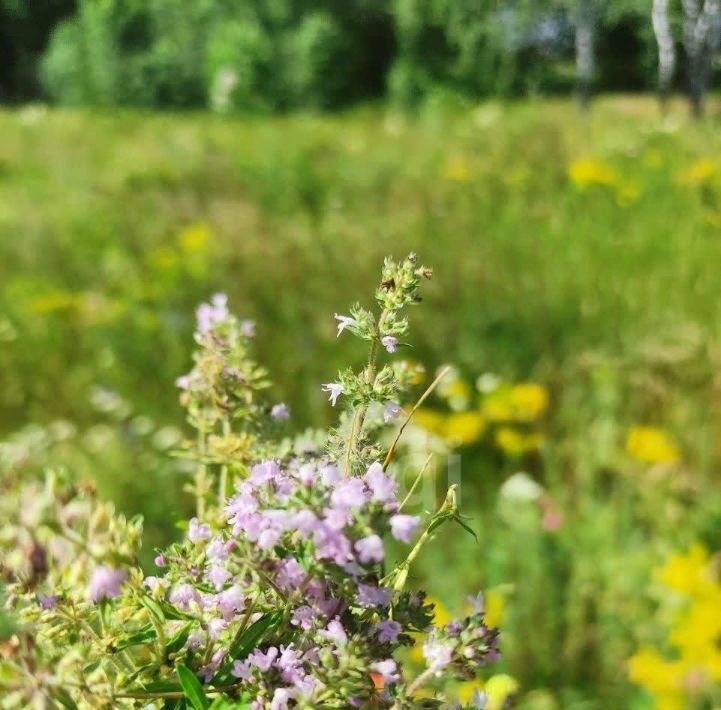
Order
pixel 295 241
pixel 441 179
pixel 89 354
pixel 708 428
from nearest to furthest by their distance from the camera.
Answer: pixel 708 428 < pixel 89 354 < pixel 295 241 < pixel 441 179

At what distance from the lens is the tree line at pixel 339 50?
12.1 metres

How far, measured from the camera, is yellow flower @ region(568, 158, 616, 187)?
4.30 metres

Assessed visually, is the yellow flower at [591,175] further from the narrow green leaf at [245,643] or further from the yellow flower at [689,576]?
the narrow green leaf at [245,643]

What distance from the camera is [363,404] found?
0.46 meters

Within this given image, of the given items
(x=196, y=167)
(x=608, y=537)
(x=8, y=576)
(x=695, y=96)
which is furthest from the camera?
(x=695, y=96)

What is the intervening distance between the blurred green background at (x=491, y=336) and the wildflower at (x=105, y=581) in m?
0.24

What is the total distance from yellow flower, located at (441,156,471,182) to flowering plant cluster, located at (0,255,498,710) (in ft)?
15.0

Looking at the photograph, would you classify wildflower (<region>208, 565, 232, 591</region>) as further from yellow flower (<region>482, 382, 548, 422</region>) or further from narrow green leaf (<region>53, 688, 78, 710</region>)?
yellow flower (<region>482, 382, 548, 422</region>)

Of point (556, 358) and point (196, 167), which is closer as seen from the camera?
point (556, 358)

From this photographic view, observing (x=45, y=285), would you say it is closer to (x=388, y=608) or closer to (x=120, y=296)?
(x=120, y=296)

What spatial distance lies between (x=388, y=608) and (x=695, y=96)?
35.4 feet

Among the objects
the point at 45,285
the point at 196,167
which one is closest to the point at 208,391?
the point at 45,285

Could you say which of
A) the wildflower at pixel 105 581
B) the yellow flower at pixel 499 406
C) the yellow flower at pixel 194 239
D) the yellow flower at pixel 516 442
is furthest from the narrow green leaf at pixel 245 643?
the yellow flower at pixel 194 239

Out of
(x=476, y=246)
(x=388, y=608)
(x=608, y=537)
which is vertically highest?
(x=388, y=608)
